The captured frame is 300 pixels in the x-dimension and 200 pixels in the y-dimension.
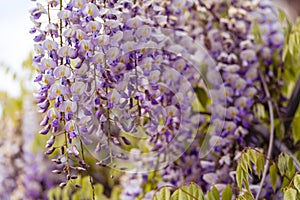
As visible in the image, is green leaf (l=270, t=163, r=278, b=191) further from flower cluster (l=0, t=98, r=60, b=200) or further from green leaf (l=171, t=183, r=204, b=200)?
flower cluster (l=0, t=98, r=60, b=200)

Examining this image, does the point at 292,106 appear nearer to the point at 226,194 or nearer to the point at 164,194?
the point at 226,194

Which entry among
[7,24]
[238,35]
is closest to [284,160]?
[238,35]

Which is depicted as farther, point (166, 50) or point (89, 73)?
point (166, 50)

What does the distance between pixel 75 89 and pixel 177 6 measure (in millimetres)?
369

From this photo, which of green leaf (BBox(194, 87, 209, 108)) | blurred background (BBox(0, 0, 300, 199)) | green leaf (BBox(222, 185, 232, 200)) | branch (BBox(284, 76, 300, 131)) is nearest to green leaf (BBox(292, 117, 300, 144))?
branch (BBox(284, 76, 300, 131))

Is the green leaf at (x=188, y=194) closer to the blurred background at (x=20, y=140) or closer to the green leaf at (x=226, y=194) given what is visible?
the green leaf at (x=226, y=194)

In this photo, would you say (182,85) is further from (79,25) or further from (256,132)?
(79,25)

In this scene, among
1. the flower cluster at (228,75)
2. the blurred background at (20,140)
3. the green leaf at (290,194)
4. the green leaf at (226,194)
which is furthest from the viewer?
the blurred background at (20,140)

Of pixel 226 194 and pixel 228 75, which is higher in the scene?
pixel 228 75

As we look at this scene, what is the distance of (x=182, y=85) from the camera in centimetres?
106

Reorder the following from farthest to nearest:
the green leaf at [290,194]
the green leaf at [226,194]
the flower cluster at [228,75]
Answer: the flower cluster at [228,75], the green leaf at [226,194], the green leaf at [290,194]

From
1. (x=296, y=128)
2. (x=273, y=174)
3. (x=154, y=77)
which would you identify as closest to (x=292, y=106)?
(x=296, y=128)

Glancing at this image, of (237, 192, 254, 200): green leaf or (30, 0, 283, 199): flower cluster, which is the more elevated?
(30, 0, 283, 199): flower cluster

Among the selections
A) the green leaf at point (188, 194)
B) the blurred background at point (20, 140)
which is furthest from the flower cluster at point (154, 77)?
the blurred background at point (20, 140)
